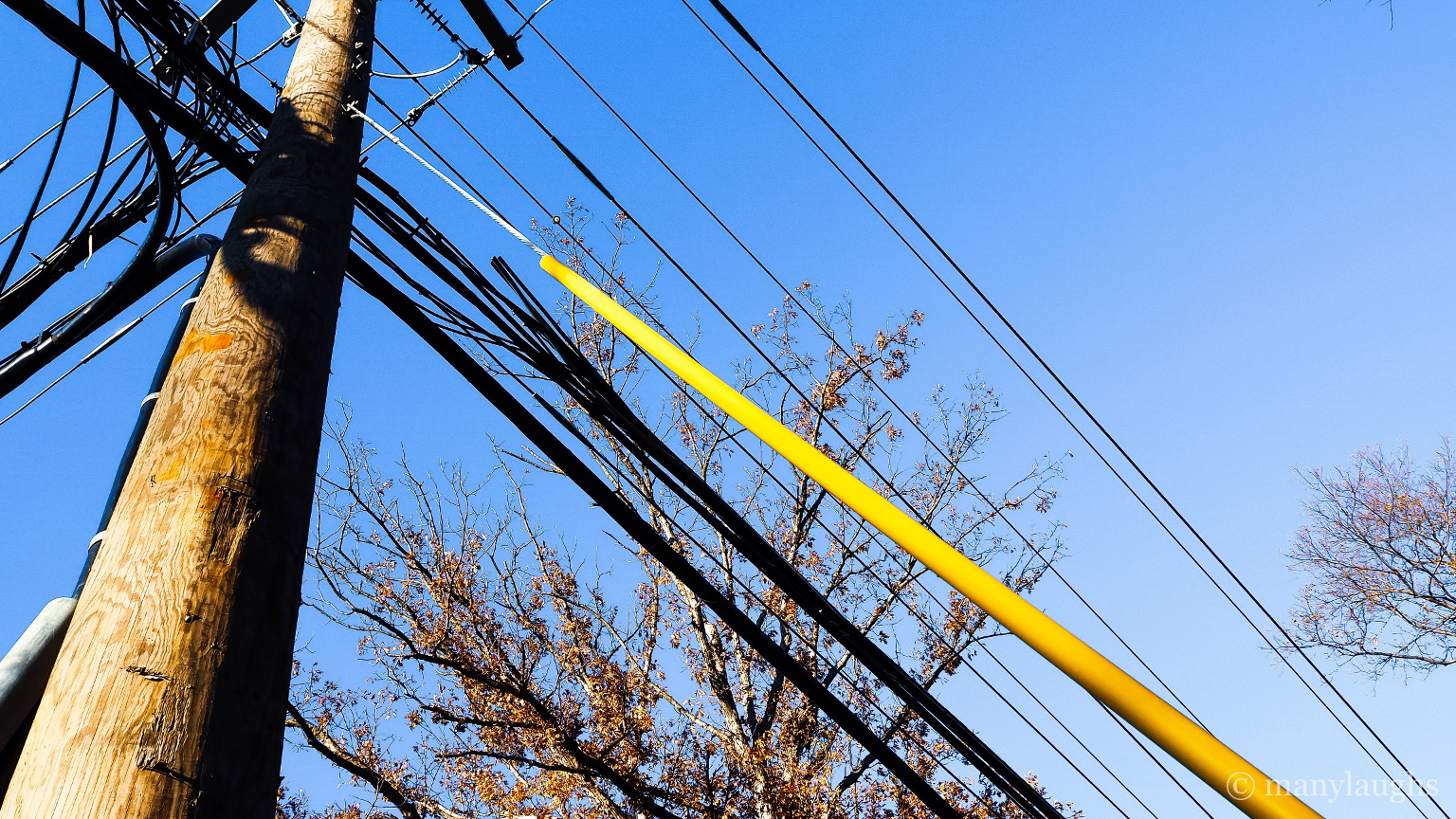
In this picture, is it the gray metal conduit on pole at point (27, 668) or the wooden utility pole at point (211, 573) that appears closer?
the wooden utility pole at point (211, 573)

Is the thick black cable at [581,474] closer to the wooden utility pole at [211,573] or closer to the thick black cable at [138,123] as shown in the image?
the thick black cable at [138,123]

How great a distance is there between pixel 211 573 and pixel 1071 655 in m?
1.68

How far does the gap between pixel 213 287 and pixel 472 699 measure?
36.1ft

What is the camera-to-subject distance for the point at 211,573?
1.69 metres

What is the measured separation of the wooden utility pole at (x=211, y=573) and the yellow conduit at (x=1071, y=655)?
116cm

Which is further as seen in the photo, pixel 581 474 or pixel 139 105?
pixel 581 474

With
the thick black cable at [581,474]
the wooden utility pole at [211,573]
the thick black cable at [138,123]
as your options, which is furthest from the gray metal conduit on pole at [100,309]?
the wooden utility pole at [211,573]

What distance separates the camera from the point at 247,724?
1.59m

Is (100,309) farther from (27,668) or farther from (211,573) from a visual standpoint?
(211,573)

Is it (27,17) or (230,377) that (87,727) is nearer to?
(230,377)

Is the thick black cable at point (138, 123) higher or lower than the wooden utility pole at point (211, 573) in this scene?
higher

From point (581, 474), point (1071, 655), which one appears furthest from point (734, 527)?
point (1071, 655)

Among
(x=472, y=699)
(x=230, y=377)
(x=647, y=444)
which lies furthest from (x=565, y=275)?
(x=472, y=699)

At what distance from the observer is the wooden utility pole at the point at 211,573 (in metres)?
1.45
